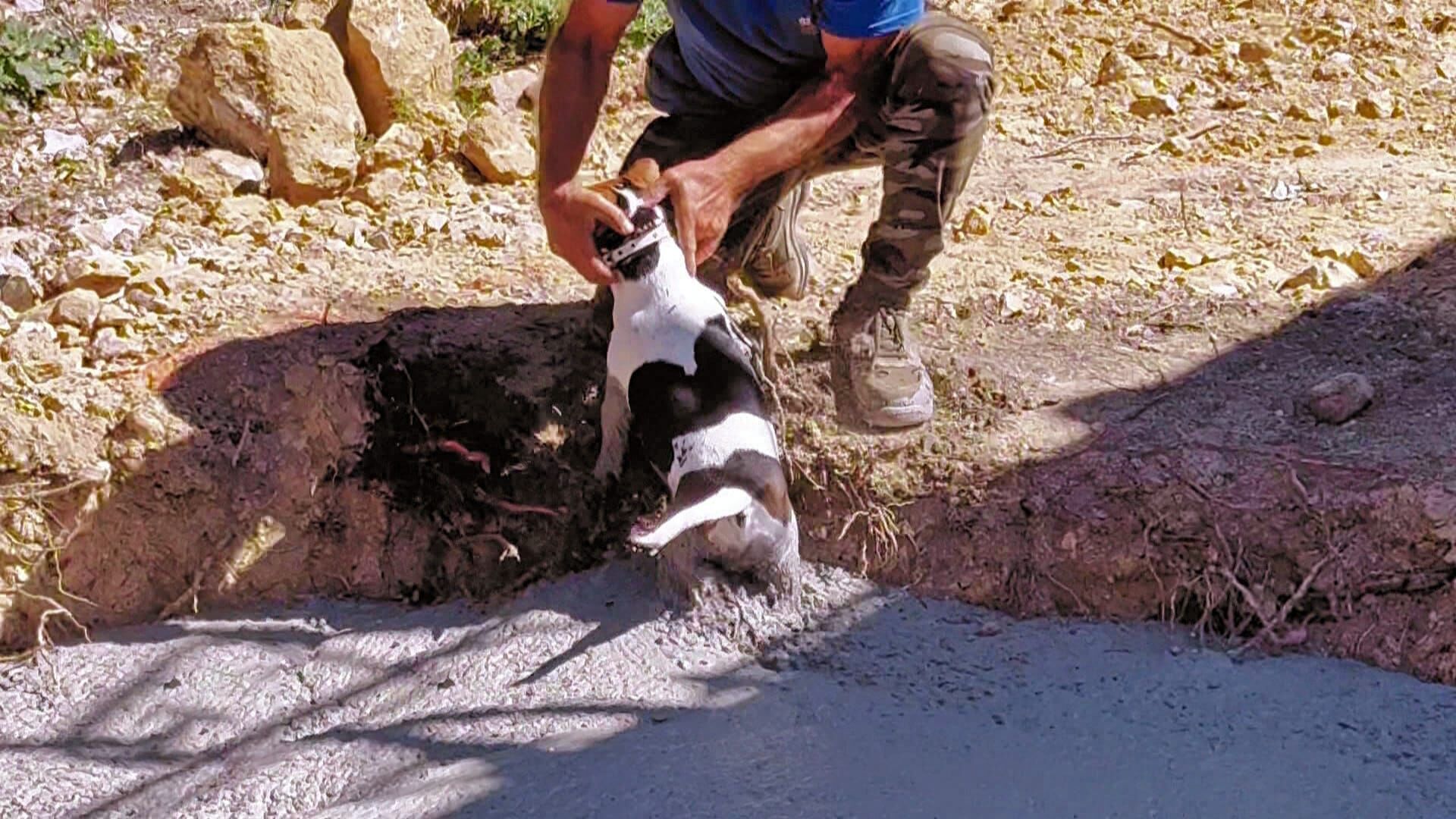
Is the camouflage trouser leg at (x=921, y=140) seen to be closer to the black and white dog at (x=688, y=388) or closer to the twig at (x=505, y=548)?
the black and white dog at (x=688, y=388)

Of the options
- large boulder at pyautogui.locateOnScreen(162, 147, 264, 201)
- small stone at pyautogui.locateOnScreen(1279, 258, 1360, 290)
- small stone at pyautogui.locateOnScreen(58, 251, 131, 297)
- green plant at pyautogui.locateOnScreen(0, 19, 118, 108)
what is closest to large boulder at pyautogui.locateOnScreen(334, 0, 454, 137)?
large boulder at pyautogui.locateOnScreen(162, 147, 264, 201)

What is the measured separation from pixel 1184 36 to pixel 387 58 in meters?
2.40

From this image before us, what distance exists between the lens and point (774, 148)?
8.32ft

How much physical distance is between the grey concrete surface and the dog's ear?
0.72 meters

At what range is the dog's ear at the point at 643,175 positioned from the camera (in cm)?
247

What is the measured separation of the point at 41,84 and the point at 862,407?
2.68 metres

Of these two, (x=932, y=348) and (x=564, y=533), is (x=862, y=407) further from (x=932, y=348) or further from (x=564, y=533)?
(x=564, y=533)

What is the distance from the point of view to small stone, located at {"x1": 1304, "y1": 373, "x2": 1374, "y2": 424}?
2.72 meters

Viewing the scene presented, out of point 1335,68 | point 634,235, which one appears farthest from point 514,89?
point 1335,68

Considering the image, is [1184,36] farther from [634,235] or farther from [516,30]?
[634,235]

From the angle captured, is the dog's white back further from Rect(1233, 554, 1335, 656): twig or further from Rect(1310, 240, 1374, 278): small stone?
Rect(1310, 240, 1374, 278): small stone

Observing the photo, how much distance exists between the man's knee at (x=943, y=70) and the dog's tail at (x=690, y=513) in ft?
2.64

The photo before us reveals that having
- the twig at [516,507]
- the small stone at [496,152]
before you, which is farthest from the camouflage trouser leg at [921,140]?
the small stone at [496,152]

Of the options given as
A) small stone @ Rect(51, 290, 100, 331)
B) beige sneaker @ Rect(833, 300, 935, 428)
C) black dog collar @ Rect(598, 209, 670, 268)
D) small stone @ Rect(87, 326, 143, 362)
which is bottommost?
beige sneaker @ Rect(833, 300, 935, 428)
